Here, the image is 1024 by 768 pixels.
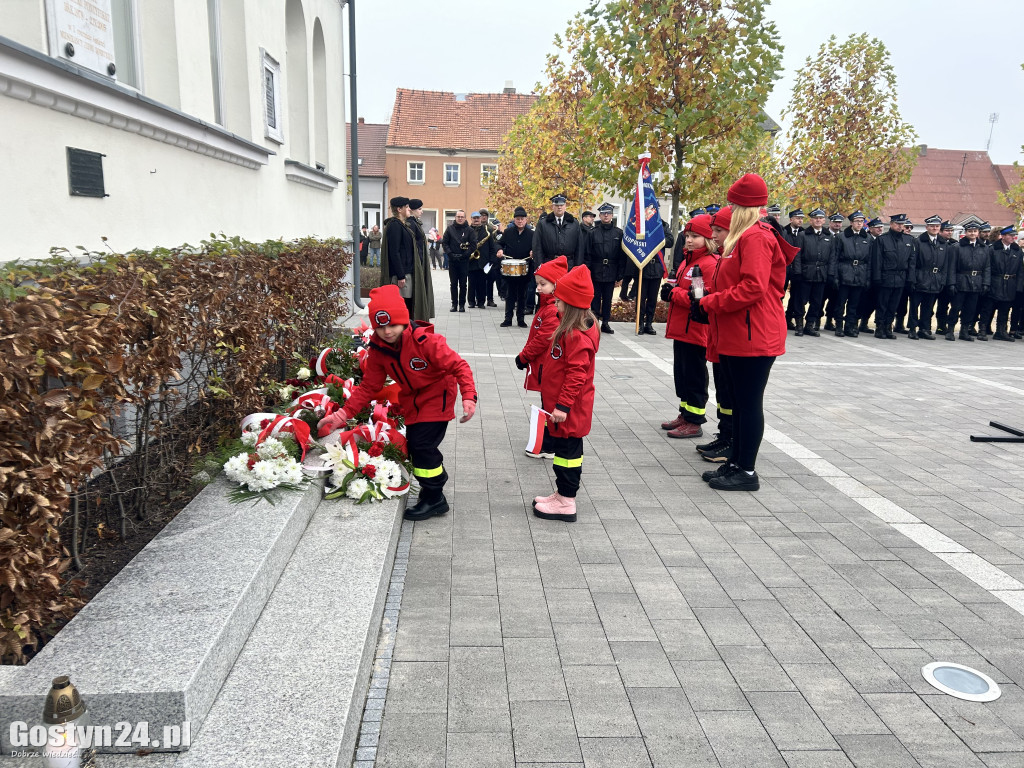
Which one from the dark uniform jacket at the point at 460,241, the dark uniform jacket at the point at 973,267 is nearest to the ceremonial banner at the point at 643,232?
the dark uniform jacket at the point at 460,241

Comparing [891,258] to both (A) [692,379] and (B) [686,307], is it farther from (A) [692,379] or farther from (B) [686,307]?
(B) [686,307]

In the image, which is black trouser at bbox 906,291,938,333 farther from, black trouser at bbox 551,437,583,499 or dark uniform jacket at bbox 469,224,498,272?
black trouser at bbox 551,437,583,499

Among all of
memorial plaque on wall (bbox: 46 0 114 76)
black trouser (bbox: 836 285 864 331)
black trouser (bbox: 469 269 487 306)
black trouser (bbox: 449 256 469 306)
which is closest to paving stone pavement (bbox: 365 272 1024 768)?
memorial plaque on wall (bbox: 46 0 114 76)

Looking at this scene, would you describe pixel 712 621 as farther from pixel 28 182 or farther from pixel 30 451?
pixel 28 182

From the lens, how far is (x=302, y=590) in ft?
12.0

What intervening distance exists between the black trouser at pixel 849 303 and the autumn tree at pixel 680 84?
127 inches

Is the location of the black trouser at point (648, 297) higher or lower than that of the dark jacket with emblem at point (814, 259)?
lower

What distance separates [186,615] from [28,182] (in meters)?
2.82

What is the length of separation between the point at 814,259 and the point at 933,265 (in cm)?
246

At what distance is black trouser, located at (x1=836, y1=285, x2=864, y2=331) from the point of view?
15133 millimetres

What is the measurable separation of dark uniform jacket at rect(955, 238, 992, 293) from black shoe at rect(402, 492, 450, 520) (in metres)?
13.7

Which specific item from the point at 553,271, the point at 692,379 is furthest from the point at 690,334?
the point at 553,271

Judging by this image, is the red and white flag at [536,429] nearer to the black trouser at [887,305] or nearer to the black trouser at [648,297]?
the black trouser at [648,297]

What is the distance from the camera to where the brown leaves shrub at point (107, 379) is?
256cm
